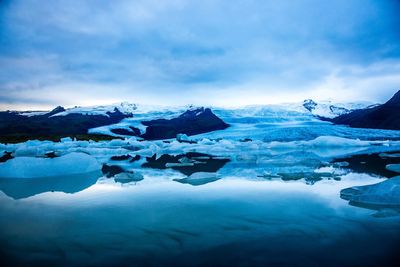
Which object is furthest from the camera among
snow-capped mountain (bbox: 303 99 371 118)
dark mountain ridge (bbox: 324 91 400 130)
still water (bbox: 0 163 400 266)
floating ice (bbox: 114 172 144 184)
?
snow-capped mountain (bbox: 303 99 371 118)

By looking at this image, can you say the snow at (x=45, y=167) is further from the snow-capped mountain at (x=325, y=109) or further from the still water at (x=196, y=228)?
the snow-capped mountain at (x=325, y=109)

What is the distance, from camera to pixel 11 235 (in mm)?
3373

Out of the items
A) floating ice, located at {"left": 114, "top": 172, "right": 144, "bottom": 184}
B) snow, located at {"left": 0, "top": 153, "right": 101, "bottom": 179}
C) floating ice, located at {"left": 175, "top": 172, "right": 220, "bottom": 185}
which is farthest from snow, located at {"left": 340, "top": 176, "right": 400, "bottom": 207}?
snow, located at {"left": 0, "top": 153, "right": 101, "bottom": 179}

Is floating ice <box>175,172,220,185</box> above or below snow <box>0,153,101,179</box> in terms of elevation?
below

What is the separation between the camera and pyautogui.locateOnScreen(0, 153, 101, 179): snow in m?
7.53

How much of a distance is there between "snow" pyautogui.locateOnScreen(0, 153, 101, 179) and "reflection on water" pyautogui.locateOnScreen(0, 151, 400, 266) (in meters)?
1.66

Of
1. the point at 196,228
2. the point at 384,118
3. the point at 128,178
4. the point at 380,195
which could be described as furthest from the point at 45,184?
the point at 384,118

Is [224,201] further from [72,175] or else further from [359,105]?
[359,105]

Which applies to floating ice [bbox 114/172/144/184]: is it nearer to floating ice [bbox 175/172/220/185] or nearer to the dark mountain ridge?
floating ice [bbox 175/172/220/185]

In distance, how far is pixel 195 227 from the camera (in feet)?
11.7

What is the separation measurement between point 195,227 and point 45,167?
5607 mm

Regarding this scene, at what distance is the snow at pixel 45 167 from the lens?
7.53 metres

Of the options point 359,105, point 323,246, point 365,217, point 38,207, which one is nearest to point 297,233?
point 323,246

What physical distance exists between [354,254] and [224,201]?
2.33 m
